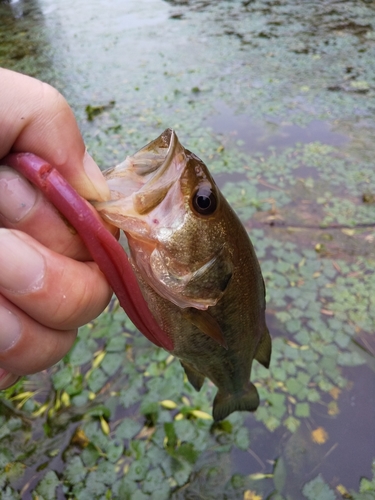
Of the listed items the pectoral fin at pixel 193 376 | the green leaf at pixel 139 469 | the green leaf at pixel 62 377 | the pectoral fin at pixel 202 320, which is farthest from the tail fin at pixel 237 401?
the green leaf at pixel 62 377

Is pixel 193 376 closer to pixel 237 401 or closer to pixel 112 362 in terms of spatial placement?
pixel 237 401

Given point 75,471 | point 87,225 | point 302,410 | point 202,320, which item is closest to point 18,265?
point 87,225

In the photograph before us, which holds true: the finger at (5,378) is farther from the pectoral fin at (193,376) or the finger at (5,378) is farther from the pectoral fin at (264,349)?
the pectoral fin at (264,349)

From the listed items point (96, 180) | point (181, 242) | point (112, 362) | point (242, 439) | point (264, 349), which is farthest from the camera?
point (112, 362)

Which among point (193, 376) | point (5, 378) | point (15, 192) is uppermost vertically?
point (15, 192)

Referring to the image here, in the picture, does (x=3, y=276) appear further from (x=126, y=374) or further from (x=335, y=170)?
(x=335, y=170)

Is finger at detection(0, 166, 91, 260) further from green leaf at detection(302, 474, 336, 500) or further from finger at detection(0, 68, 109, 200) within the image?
green leaf at detection(302, 474, 336, 500)

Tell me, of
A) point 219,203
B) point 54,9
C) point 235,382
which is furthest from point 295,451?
point 54,9
